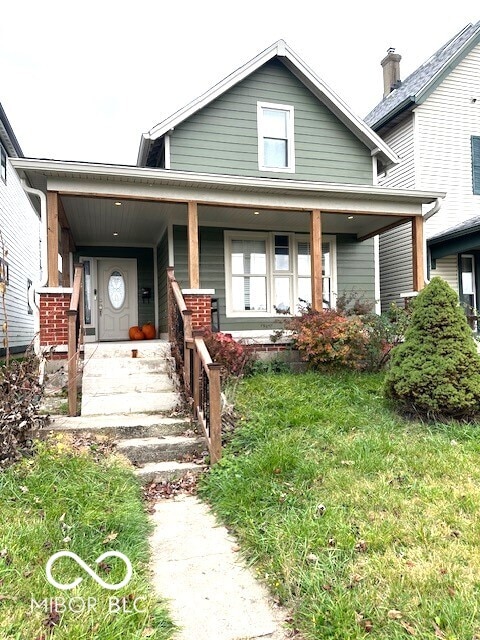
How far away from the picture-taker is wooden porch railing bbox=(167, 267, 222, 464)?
4.30 metres

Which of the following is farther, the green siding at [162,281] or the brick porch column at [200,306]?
the green siding at [162,281]

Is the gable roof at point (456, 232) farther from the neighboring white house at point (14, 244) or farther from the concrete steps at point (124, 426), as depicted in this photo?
the neighboring white house at point (14, 244)

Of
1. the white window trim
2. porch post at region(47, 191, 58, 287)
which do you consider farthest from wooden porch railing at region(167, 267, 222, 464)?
Answer: the white window trim

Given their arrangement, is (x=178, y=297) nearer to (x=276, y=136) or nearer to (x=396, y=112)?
(x=276, y=136)

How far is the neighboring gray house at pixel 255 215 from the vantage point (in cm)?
831

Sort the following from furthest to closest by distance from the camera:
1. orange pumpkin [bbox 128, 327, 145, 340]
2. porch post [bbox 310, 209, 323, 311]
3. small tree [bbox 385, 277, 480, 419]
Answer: orange pumpkin [bbox 128, 327, 145, 340] → porch post [bbox 310, 209, 323, 311] → small tree [bbox 385, 277, 480, 419]

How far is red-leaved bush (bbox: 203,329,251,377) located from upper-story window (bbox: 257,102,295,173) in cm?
508

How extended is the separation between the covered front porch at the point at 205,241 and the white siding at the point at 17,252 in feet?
11.2

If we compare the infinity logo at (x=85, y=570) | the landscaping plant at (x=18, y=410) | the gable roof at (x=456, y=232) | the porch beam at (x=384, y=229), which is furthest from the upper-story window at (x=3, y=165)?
the infinity logo at (x=85, y=570)

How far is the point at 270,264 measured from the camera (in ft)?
33.4

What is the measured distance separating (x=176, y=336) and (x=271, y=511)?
3.47m

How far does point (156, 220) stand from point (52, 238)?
2.99 m

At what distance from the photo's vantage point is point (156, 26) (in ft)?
45.8

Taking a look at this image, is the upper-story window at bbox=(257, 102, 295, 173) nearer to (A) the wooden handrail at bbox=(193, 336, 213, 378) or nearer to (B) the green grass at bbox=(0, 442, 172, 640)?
(A) the wooden handrail at bbox=(193, 336, 213, 378)
